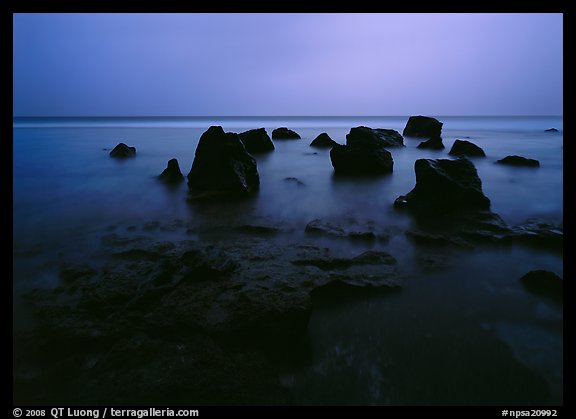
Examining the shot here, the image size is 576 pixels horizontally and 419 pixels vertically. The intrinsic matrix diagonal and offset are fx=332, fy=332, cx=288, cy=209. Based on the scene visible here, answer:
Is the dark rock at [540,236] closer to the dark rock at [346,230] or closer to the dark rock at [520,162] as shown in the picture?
the dark rock at [346,230]

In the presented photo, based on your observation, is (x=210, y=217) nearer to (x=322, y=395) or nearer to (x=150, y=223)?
(x=150, y=223)

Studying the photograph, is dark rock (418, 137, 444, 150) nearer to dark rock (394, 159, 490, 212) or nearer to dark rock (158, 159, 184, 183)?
dark rock (394, 159, 490, 212)

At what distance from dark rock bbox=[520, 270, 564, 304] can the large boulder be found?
6419 mm

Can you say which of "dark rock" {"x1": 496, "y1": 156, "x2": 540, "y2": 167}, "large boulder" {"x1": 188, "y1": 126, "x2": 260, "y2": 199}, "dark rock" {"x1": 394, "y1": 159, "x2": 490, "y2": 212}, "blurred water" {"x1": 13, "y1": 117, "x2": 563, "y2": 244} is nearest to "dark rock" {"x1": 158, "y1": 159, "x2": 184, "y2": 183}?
"blurred water" {"x1": 13, "y1": 117, "x2": 563, "y2": 244}

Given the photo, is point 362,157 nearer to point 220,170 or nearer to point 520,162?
point 220,170

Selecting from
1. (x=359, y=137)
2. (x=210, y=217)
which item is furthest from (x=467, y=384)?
(x=359, y=137)

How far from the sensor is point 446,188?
7.19m

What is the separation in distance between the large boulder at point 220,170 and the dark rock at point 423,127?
78.3ft

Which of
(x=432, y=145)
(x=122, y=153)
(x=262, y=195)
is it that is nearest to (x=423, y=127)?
(x=432, y=145)

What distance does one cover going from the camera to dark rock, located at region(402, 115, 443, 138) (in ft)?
96.8

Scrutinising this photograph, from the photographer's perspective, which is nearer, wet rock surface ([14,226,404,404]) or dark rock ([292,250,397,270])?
wet rock surface ([14,226,404,404])

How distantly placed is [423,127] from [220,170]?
93.1 ft

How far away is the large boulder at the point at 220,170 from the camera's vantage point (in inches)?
346

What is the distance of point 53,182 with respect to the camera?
11234 mm
